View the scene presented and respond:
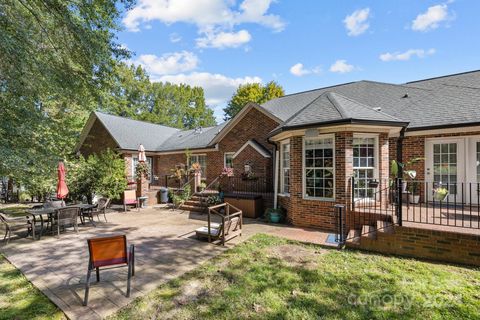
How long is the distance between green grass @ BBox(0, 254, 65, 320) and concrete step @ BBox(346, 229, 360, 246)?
6.22 meters

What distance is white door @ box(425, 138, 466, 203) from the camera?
832 cm

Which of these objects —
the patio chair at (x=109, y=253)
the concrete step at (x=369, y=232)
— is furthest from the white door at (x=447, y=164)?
the patio chair at (x=109, y=253)

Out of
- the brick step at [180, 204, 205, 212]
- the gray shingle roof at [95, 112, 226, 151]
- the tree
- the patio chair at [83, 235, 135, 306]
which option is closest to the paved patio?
the patio chair at [83, 235, 135, 306]

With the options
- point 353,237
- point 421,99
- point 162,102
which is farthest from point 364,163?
point 162,102

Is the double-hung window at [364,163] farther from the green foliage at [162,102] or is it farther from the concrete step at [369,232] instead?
the green foliage at [162,102]

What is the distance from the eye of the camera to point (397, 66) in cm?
1145

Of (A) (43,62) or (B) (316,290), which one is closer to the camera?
(B) (316,290)

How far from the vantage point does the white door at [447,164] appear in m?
8.32

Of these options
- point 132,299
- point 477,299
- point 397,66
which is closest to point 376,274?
point 477,299

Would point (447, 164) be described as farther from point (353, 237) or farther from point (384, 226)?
point (353, 237)

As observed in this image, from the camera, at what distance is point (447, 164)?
8570 mm

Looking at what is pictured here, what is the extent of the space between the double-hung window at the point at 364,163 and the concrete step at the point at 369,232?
1245 mm

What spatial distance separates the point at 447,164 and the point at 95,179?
16554 millimetres

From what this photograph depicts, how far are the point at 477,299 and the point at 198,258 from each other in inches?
205
